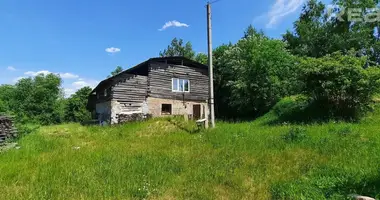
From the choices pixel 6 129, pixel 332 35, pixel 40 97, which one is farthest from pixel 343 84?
pixel 40 97

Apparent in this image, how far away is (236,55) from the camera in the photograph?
28844mm

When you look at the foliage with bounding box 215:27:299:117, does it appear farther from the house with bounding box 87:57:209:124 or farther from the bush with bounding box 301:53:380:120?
the bush with bounding box 301:53:380:120

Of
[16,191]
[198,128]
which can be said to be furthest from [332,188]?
[198,128]

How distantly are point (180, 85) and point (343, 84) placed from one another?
1534 cm

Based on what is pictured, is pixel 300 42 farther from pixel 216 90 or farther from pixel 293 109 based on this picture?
pixel 293 109

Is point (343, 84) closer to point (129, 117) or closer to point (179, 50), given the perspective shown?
point (129, 117)

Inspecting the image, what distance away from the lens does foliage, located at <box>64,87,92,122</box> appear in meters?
40.5

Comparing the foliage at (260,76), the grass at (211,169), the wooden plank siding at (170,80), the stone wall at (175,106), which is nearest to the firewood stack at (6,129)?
the grass at (211,169)

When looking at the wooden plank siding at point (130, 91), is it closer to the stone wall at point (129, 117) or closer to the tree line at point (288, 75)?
the stone wall at point (129, 117)

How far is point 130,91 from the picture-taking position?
24688 millimetres

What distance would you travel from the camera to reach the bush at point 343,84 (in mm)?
14789

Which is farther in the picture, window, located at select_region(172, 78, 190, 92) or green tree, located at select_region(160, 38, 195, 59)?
green tree, located at select_region(160, 38, 195, 59)

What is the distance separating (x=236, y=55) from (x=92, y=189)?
24482mm

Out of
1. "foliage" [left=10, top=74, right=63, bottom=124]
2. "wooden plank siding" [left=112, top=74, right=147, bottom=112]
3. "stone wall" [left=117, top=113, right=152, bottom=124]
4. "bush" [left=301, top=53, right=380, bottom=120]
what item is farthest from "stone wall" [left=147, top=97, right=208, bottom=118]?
"foliage" [left=10, top=74, right=63, bottom=124]
